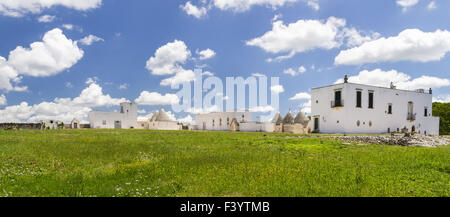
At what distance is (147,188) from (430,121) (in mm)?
52056

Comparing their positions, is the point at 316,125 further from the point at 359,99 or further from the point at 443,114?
the point at 443,114

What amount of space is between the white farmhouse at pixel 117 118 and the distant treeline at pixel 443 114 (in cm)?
6977

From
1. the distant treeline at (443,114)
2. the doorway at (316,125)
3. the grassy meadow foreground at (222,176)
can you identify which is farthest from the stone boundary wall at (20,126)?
the distant treeline at (443,114)

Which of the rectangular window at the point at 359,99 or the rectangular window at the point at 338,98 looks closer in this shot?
the rectangular window at the point at 338,98

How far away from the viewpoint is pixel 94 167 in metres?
9.77

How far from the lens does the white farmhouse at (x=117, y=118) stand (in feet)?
209

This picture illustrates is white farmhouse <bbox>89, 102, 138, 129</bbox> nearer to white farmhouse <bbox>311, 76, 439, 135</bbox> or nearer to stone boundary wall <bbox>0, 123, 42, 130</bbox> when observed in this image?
stone boundary wall <bbox>0, 123, 42, 130</bbox>

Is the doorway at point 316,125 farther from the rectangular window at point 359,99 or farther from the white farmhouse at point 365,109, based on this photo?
the rectangular window at point 359,99

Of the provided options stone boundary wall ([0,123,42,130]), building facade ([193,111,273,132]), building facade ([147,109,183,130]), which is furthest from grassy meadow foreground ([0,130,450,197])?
building facade ([147,109,183,130])

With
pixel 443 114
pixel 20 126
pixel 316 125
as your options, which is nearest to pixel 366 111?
pixel 316 125

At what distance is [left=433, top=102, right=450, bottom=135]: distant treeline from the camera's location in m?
54.8
